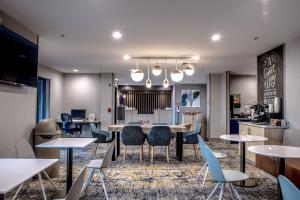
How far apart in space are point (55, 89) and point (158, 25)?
6345 millimetres

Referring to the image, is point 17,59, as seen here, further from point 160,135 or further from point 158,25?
point 160,135

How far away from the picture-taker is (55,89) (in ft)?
31.6

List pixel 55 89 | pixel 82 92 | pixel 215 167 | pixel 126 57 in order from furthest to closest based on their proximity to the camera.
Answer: pixel 82 92 < pixel 55 89 < pixel 126 57 < pixel 215 167

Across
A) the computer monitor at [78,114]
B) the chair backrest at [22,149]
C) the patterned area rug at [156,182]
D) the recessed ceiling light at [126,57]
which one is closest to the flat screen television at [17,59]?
the chair backrest at [22,149]

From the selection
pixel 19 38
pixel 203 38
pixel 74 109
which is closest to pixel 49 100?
pixel 74 109

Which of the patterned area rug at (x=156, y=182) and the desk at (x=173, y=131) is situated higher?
the desk at (x=173, y=131)

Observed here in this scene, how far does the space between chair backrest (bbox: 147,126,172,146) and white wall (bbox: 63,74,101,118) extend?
4702mm

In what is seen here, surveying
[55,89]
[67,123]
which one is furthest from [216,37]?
[55,89]

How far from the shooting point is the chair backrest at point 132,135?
20.3 feet

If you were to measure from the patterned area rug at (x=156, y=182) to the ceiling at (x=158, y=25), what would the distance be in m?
2.59

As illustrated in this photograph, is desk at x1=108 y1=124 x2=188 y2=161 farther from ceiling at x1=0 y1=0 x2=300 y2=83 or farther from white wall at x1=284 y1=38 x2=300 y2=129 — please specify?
white wall at x1=284 y1=38 x2=300 y2=129

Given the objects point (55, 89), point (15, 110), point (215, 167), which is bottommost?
point (215, 167)

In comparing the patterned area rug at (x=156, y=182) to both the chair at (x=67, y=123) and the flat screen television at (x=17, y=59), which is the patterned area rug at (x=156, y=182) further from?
the chair at (x=67, y=123)

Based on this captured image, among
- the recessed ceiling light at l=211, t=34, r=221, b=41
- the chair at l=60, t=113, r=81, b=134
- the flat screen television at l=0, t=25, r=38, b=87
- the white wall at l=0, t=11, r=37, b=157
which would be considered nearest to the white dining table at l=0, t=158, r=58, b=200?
the white wall at l=0, t=11, r=37, b=157
